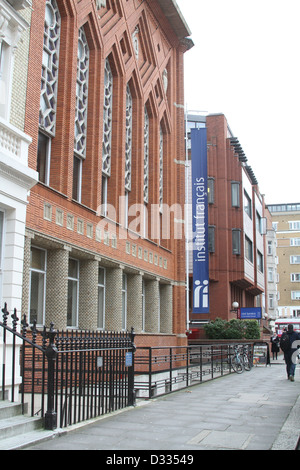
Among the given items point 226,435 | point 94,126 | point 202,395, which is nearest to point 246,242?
point 94,126

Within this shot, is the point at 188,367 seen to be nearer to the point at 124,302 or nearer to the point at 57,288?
the point at 57,288

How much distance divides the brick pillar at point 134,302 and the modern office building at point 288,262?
65.1m

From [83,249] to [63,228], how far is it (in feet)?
4.56

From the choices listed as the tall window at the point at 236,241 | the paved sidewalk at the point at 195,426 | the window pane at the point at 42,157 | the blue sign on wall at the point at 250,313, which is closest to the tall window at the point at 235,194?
the tall window at the point at 236,241

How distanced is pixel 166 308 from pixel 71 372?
1754cm

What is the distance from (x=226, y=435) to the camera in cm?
763

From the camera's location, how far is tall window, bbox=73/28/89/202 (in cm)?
1748

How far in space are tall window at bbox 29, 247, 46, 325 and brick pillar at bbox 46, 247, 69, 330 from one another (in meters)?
0.16

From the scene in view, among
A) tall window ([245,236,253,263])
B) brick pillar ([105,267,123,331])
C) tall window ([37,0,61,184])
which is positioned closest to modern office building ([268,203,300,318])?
tall window ([245,236,253,263])

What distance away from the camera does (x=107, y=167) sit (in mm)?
19734

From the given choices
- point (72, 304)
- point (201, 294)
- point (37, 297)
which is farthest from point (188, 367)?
point (201, 294)

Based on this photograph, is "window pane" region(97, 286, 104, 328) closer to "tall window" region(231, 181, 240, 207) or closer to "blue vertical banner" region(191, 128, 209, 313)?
"blue vertical banner" region(191, 128, 209, 313)
